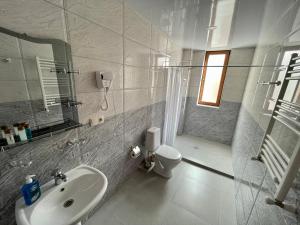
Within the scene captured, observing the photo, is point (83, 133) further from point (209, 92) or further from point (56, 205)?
point (209, 92)

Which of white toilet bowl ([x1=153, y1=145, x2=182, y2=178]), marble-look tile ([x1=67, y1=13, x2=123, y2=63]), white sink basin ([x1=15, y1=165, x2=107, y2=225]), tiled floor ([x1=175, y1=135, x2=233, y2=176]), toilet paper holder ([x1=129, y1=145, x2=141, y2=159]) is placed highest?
marble-look tile ([x1=67, y1=13, x2=123, y2=63])

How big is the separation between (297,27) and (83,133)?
179 centimetres

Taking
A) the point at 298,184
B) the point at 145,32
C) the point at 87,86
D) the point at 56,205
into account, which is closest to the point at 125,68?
the point at 87,86

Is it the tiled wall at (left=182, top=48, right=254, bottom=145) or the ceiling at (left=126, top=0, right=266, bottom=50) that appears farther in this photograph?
the tiled wall at (left=182, top=48, right=254, bottom=145)

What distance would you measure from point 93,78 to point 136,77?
624mm

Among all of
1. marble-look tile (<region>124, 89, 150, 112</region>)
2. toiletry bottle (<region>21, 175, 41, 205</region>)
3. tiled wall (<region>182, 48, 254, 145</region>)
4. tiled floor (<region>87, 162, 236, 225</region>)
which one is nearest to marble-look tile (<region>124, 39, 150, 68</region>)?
marble-look tile (<region>124, 89, 150, 112</region>)

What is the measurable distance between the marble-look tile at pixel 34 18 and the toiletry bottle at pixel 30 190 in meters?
0.86

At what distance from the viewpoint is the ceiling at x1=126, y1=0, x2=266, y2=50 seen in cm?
126

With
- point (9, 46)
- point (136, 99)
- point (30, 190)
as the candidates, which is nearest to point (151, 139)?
point (136, 99)

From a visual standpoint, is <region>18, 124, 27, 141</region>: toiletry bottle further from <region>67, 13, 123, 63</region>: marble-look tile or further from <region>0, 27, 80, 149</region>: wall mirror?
<region>67, 13, 123, 63</region>: marble-look tile

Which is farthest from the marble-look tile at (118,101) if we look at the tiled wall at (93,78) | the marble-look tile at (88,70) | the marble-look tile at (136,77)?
the marble-look tile at (88,70)

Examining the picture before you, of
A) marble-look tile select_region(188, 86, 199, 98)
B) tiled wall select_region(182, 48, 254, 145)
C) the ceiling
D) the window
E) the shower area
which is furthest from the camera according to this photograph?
marble-look tile select_region(188, 86, 199, 98)

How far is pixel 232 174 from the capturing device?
2.13 m

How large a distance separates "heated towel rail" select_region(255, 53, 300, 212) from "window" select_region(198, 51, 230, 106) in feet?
7.54
